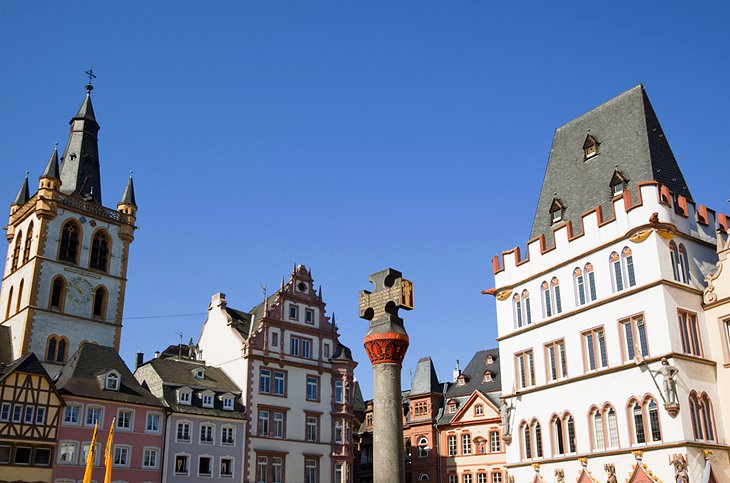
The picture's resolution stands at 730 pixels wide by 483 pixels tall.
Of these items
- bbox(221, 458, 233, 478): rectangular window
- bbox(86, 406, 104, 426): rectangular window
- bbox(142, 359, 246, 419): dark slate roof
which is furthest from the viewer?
bbox(221, 458, 233, 478): rectangular window

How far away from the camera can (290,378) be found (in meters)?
60.7

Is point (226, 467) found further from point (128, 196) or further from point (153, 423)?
point (128, 196)

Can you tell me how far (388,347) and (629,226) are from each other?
19.5 metres

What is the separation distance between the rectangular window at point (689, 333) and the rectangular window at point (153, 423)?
34096 mm

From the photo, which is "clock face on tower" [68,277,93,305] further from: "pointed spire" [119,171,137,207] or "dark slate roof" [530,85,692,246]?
"dark slate roof" [530,85,692,246]

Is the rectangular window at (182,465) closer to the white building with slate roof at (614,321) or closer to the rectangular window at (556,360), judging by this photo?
the white building with slate roof at (614,321)

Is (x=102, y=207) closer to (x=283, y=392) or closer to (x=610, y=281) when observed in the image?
(x=283, y=392)

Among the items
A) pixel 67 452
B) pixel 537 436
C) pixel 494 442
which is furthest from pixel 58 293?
pixel 537 436

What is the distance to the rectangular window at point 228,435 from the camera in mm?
55531

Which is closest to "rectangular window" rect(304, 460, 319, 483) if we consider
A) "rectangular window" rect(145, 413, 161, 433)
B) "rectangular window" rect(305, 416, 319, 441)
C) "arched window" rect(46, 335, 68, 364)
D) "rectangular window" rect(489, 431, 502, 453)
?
"rectangular window" rect(305, 416, 319, 441)

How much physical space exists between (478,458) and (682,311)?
113 feet

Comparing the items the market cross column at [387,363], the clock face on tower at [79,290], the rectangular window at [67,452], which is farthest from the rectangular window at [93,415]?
the market cross column at [387,363]

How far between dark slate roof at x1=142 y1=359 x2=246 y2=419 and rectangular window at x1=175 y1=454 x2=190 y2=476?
2.99 m

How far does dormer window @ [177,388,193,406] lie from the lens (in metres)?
54.7
